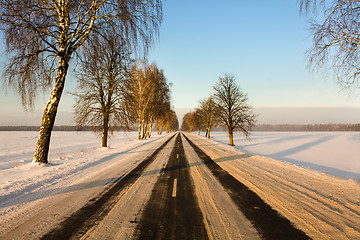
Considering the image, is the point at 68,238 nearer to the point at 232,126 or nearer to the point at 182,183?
the point at 182,183

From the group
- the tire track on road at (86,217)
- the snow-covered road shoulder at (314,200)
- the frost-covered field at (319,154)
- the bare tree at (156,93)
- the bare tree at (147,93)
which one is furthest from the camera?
the bare tree at (156,93)

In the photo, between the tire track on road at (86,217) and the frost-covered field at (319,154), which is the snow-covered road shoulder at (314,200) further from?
the tire track on road at (86,217)

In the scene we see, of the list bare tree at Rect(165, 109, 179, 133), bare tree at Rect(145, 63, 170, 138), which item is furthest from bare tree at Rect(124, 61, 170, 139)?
bare tree at Rect(165, 109, 179, 133)

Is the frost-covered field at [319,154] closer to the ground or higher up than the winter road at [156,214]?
closer to the ground

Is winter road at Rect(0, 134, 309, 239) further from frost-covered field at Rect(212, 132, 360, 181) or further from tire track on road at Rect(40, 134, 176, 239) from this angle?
frost-covered field at Rect(212, 132, 360, 181)

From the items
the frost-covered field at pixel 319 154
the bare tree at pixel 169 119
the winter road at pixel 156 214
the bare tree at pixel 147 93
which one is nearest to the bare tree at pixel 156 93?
the bare tree at pixel 147 93

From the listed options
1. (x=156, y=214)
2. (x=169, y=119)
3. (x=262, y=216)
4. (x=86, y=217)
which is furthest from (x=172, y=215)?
(x=169, y=119)

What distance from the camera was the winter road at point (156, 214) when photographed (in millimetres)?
2697

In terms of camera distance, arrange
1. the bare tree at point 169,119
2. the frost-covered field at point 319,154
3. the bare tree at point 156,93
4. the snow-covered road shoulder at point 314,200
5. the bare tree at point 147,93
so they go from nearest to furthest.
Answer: the snow-covered road shoulder at point 314,200
the frost-covered field at point 319,154
the bare tree at point 147,93
the bare tree at point 156,93
the bare tree at point 169,119

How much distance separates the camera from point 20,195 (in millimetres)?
4352

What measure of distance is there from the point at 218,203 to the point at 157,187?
1.96 meters

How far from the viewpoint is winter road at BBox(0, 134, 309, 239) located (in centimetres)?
Result: 270

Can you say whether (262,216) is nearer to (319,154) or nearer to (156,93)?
(319,154)

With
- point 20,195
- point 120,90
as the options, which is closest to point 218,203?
point 20,195
